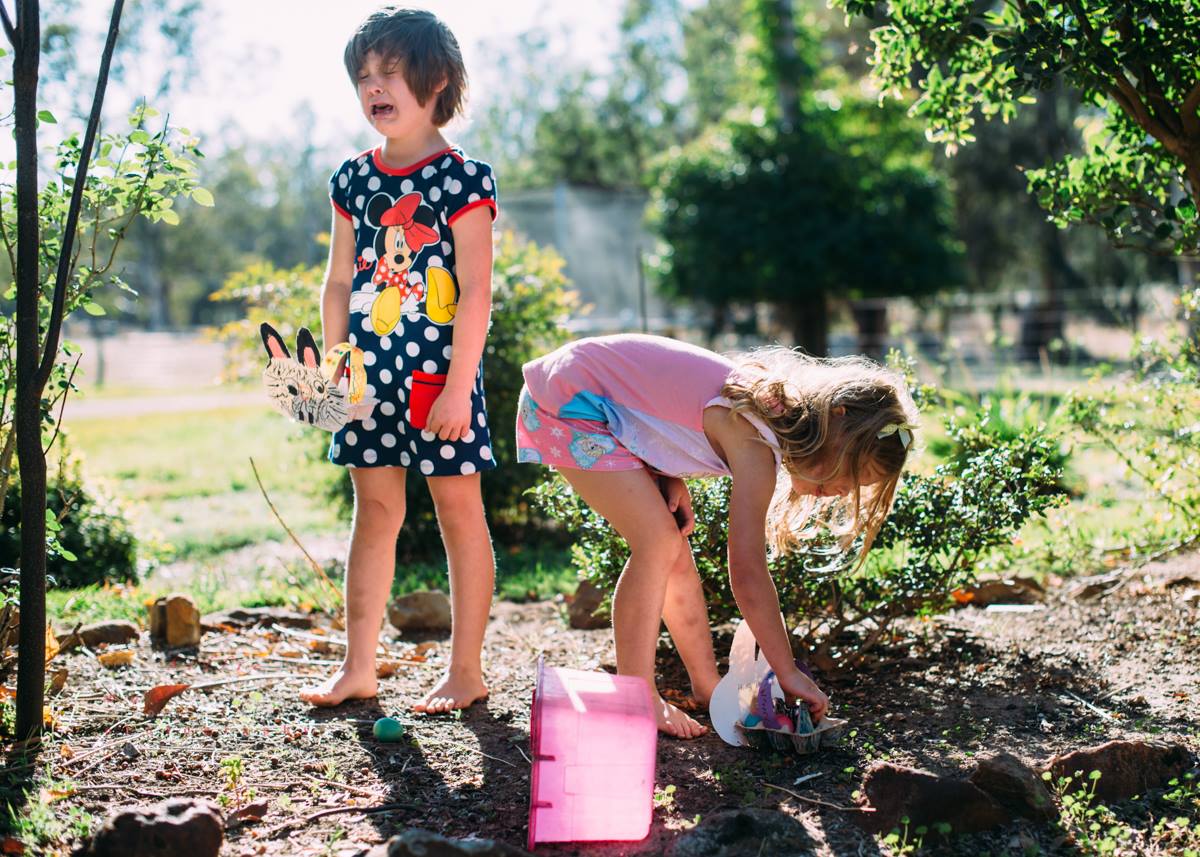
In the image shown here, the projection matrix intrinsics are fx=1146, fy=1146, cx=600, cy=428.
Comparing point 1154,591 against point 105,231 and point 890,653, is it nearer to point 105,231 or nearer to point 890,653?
point 890,653

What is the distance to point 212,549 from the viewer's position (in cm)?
613

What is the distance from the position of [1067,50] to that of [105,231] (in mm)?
2401

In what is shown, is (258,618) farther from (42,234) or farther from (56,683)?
(42,234)

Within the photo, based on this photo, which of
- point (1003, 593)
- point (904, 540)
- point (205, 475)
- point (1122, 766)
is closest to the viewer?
point (1122, 766)

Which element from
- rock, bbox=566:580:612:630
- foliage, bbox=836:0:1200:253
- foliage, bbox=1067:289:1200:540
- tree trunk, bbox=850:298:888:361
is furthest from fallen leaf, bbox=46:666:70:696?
tree trunk, bbox=850:298:888:361

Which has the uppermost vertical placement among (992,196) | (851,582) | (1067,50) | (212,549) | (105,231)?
(992,196)

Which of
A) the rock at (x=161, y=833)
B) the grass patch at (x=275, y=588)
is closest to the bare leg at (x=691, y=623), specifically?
the rock at (x=161, y=833)

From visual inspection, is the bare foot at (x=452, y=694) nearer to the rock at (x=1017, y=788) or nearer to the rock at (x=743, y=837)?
the rock at (x=743, y=837)

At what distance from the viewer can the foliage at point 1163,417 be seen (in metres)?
3.64

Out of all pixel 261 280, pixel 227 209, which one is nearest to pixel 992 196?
pixel 261 280

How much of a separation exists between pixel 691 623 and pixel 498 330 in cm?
269

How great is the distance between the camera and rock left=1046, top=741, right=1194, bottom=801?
2334mm

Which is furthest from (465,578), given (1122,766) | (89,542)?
(89,542)

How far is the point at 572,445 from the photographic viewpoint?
8.79 feet
